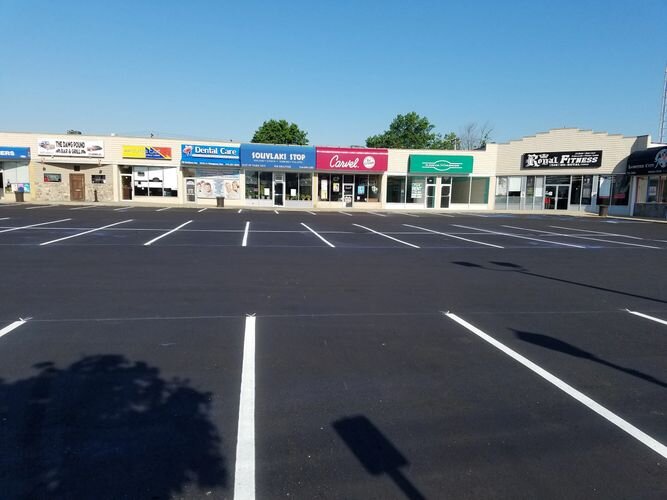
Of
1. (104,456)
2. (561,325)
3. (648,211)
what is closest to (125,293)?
(104,456)

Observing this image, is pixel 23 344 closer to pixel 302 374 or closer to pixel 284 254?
pixel 302 374

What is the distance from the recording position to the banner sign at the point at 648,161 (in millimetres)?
31183

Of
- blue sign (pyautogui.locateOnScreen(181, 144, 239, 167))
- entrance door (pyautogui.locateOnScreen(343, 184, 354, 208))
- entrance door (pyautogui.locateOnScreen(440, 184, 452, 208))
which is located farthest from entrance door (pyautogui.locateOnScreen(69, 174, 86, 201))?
entrance door (pyautogui.locateOnScreen(440, 184, 452, 208))

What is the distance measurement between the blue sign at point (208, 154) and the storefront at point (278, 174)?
760mm

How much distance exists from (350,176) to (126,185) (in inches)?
695

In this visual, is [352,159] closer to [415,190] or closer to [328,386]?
[415,190]

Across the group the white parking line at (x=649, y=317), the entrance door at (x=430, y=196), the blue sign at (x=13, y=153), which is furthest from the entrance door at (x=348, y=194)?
the white parking line at (x=649, y=317)

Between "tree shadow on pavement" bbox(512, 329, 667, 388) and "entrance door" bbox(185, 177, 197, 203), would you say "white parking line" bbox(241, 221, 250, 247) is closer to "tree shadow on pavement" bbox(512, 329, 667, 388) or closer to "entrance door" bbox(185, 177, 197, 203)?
"tree shadow on pavement" bbox(512, 329, 667, 388)

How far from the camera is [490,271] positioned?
9.89 m

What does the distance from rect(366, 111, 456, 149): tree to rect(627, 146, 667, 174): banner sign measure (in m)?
45.9

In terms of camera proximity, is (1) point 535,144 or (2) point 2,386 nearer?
(2) point 2,386

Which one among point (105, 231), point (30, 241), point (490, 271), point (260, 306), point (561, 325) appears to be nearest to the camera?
point (561, 325)

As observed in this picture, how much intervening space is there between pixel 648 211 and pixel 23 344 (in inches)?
1537

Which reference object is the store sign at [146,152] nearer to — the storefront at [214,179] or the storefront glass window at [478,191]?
the storefront at [214,179]
